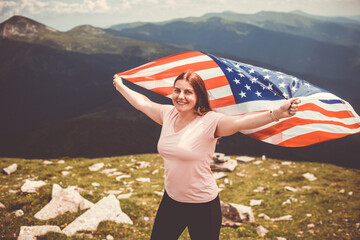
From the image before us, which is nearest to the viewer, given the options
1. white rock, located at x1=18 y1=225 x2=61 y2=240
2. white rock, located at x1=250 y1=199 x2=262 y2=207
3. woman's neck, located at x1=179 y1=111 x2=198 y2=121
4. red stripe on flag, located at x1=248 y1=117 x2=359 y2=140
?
woman's neck, located at x1=179 y1=111 x2=198 y2=121

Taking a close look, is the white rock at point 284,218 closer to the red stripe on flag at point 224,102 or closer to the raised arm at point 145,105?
the red stripe on flag at point 224,102

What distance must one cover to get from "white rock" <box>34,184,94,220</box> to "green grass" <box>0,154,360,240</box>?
0.30m

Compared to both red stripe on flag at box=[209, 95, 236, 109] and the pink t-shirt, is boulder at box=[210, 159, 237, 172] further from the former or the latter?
the pink t-shirt

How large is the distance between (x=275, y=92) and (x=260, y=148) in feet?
264

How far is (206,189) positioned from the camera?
375 cm

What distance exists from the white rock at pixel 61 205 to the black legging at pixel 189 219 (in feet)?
19.7

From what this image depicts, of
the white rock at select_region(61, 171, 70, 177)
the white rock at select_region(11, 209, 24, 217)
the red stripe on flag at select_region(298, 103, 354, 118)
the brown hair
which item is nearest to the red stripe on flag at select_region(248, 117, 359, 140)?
the red stripe on flag at select_region(298, 103, 354, 118)

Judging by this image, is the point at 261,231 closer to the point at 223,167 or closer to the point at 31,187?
the point at 31,187

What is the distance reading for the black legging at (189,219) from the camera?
380cm

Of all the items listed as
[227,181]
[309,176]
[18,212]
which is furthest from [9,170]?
[309,176]

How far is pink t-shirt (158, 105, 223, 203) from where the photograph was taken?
11.6ft

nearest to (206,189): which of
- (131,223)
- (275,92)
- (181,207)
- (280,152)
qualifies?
(181,207)

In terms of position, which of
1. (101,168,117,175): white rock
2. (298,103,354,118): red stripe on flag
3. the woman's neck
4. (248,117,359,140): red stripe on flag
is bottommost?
(101,168,117,175): white rock

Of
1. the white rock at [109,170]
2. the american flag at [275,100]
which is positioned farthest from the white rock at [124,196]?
the american flag at [275,100]
